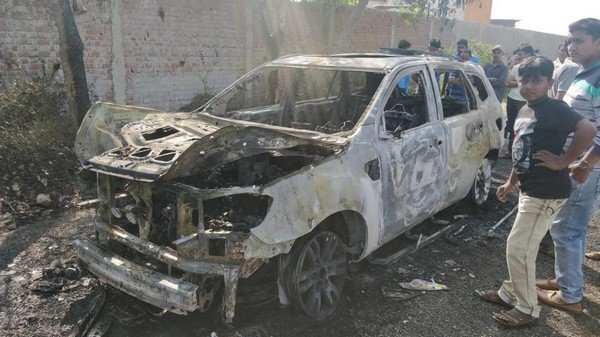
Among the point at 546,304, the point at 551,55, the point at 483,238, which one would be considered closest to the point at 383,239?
the point at 546,304

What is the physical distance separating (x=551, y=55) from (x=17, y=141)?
2781cm

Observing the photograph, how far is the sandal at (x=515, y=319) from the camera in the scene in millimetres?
3307

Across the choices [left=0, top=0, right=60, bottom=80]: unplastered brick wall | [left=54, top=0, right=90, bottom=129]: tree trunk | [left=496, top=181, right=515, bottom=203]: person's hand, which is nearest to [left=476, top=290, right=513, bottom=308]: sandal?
[left=496, top=181, right=515, bottom=203]: person's hand

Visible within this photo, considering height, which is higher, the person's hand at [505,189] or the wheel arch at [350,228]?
the person's hand at [505,189]

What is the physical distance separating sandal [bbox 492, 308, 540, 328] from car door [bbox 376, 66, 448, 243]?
1010mm

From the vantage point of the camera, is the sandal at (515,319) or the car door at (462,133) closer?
the sandal at (515,319)

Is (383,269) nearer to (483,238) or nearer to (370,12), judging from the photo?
(483,238)

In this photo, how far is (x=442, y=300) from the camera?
144 inches

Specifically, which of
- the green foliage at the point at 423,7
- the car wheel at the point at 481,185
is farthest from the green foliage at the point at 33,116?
the green foliage at the point at 423,7

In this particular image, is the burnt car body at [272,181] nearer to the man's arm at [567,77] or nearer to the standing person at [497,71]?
the man's arm at [567,77]

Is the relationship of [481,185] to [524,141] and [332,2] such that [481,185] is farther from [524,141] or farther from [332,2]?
[332,2]

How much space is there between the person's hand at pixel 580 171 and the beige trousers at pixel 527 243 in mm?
193

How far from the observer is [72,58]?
248 inches

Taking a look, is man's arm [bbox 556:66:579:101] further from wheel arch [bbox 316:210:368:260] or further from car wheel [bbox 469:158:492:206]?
wheel arch [bbox 316:210:368:260]
